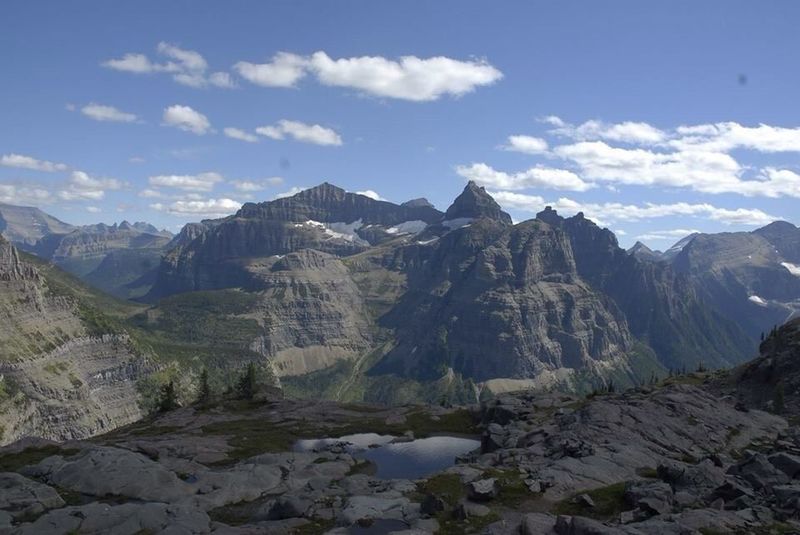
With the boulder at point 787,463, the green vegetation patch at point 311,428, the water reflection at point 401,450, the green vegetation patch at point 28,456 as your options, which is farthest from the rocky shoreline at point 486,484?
the water reflection at point 401,450

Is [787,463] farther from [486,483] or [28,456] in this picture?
[28,456]

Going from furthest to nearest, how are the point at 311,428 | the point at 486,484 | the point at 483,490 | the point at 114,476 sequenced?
the point at 311,428 < the point at 114,476 < the point at 486,484 < the point at 483,490

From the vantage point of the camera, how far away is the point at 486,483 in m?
62.5

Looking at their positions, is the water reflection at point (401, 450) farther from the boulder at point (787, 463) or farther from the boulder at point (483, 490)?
the boulder at point (787, 463)

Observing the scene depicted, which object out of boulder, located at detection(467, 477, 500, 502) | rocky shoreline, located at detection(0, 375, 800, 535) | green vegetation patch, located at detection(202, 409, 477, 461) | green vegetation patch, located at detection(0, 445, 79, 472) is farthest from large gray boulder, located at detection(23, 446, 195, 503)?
boulder, located at detection(467, 477, 500, 502)

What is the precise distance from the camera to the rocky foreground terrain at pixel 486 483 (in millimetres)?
52219

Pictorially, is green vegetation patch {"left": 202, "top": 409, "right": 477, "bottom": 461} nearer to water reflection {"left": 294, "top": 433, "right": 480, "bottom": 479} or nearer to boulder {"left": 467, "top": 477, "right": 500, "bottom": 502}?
water reflection {"left": 294, "top": 433, "right": 480, "bottom": 479}

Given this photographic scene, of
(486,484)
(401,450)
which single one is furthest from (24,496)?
(401,450)

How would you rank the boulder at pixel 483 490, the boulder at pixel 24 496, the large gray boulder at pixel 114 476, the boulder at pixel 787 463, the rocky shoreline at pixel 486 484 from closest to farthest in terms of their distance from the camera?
the rocky shoreline at pixel 486 484 < the boulder at pixel 787 463 < the boulder at pixel 483 490 < the boulder at pixel 24 496 < the large gray boulder at pixel 114 476

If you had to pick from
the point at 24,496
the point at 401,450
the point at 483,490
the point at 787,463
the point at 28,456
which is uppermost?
the point at 787,463

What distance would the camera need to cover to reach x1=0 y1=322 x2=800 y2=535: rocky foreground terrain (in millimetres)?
52219

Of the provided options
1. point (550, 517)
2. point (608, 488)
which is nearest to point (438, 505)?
point (550, 517)

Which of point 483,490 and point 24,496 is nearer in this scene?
point 483,490

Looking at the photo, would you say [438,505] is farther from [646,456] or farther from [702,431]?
[702,431]
